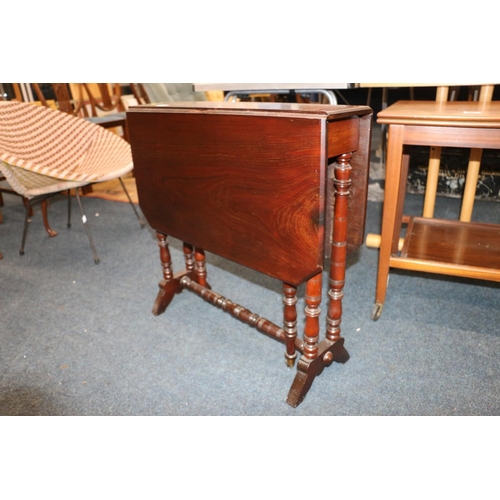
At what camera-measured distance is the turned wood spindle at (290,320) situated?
125cm

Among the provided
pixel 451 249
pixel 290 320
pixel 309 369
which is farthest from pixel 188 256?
Result: pixel 451 249

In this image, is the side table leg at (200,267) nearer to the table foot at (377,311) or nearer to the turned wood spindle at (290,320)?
the turned wood spindle at (290,320)

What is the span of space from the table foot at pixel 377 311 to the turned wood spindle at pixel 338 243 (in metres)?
0.32

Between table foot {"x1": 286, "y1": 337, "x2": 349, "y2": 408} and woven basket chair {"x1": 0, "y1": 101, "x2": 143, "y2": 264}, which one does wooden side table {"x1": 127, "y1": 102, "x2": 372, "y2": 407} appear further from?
woven basket chair {"x1": 0, "y1": 101, "x2": 143, "y2": 264}

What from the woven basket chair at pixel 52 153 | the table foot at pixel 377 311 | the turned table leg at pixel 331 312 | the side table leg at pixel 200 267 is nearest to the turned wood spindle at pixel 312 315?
the turned table leg at pixel 331 312

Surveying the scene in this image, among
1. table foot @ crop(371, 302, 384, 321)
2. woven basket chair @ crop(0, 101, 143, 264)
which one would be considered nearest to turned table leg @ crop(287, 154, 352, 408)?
table foot @ crop(371, 302, 384, 321)

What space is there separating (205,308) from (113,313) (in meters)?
0.37

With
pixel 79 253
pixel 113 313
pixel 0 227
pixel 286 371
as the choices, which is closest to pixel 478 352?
pixel 286 371

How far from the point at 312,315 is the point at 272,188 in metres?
0.39

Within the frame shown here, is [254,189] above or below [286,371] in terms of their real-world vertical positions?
above
